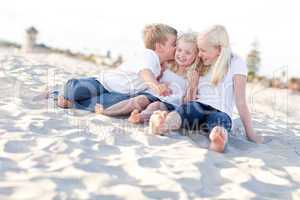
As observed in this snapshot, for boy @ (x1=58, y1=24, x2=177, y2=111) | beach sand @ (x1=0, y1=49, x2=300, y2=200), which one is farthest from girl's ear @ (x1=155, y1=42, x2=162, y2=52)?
beach sand @ (x1=0, y1=49, x2=300, y2=200)

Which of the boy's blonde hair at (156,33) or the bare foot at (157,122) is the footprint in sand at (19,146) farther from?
the boy's blonde hair at (156,33)

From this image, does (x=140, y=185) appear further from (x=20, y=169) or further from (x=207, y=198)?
(x=20, y=169)

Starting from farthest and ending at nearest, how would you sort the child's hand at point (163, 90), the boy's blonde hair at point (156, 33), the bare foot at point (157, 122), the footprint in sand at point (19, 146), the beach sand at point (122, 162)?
the boy's blonde hair at point (156, 33)
the child's hand at point (163, 90)
the bare foot at point (157, 122)
the footprint in sand at point (19, 146)
the beach sand at point (122, 162)

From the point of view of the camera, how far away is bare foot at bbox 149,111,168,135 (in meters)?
3.58

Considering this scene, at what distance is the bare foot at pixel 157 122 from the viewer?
3.58 meters

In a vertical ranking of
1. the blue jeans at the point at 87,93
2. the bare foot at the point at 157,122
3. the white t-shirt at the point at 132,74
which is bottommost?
the bare foot at the point at 157,122

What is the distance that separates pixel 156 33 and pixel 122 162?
1.58 meters

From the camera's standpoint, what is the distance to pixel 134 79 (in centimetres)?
428

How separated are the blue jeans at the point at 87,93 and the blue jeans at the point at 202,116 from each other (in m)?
0.71

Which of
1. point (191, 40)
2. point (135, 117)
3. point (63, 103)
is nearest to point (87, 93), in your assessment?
point (63, 103)

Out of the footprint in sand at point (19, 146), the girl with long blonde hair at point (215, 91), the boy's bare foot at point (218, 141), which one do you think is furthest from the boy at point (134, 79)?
the footprint in sand at point (19, 146)

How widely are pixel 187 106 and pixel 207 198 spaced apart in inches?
55.8

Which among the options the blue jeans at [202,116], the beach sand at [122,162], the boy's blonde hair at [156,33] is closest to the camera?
the beach sand at [122,162]

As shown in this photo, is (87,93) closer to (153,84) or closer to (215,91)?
(153,84)
